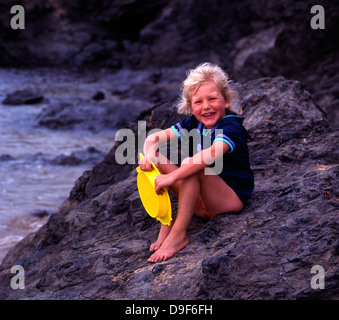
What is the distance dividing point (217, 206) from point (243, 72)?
418 inches

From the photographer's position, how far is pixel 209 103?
120 inches

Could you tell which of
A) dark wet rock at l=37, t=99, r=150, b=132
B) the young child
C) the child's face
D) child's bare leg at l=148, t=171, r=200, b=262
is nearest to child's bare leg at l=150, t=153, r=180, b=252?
the young child

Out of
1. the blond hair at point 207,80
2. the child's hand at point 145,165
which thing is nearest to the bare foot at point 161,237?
the child's hand at point 145,165

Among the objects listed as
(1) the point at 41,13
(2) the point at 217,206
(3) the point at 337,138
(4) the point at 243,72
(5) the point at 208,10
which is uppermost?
(1) the point at 41,13

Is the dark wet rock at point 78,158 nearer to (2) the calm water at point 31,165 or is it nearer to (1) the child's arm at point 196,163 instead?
(2) the calm water at point 31,165

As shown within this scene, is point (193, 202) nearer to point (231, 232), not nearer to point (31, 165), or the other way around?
point (231, 232)

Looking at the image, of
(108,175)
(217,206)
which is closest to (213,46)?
(108,175)

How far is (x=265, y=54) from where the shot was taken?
12.6 metres

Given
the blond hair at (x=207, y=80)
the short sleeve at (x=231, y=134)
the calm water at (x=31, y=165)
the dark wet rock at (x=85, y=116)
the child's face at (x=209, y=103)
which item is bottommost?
the short sleeve at (x=231, y=134)

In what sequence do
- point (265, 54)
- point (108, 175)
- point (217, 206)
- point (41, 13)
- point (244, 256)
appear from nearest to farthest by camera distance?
point (244, 256)
point (217, 206)
point (108, 175)
point (265, 54)
point (41, 13)

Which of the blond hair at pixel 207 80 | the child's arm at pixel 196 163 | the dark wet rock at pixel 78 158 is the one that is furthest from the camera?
the dark wet rock at pixel 78 158

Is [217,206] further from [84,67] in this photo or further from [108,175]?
[84,67]

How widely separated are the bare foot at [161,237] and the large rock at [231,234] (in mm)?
58

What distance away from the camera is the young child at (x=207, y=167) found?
110 inches
